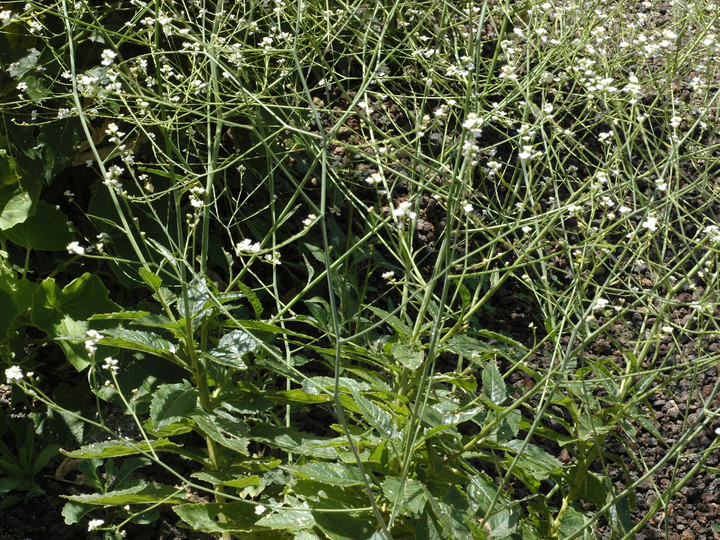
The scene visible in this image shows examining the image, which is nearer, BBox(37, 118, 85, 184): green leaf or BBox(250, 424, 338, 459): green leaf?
BBox(250, 424, 338, 459): green leaf

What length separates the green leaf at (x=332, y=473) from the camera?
1.33m

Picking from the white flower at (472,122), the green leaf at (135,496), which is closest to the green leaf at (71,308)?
the green leaf at (135,496)

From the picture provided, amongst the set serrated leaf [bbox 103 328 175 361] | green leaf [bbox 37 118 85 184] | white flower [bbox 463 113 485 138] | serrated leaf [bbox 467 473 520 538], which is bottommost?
serrated leaf [bbox 467 473 520 538]

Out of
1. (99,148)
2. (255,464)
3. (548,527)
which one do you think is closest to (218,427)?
(255,464)

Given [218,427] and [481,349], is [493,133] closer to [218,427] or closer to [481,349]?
[481,349]

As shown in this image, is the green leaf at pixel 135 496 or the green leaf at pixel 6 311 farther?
the green leaf at pixel 6 311

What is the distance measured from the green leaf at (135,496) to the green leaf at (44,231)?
72cm

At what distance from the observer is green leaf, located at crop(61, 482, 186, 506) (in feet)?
4.69

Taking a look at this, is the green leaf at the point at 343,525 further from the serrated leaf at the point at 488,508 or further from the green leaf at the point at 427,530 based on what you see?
the serrated leaf at the point at 488,508

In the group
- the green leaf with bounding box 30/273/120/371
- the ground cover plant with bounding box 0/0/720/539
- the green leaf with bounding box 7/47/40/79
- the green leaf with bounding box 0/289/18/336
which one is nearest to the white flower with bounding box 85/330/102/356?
the ground cover plant with bounding box 0/0/720/539

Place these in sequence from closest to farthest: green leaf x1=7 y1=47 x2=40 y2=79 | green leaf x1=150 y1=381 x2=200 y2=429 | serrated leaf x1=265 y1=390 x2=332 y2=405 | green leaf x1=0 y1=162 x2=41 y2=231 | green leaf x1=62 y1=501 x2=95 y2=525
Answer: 1. green leaf x1=150 y1=381 x2=200 y2=429
2. serrated leaf x1=265 y1=390 x2=332 y2=405
3. green leaf x1=62 y1=501 x2=95 y2=525
4. green leaf x1=0 y1=162 x2=41 y2=231
5. green leaf x1=7 y1=47 x2=40 y2=79

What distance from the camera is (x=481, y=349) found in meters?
1.48

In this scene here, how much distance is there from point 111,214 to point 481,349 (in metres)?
1.07

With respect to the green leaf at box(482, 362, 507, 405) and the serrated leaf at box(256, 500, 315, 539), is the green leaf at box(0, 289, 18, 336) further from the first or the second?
the green leaf at box(482, 362, 507, 405)
